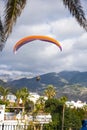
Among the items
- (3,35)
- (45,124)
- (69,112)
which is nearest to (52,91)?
(69,112)

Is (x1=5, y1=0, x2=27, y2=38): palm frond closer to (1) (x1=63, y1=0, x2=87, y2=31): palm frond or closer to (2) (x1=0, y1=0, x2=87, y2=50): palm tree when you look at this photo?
(2) (x1=0, y1=0, x2=87, y2=50): palm tree

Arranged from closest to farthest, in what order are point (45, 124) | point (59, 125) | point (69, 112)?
point (45, 124) < point (59, 125) < point (69, 112)

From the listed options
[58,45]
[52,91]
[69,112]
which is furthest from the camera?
[52,91]

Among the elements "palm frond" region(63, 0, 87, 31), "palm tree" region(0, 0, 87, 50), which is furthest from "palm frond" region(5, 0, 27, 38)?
"palm frond" region(63, 0, 87, 31)

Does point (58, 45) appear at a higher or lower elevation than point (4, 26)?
higher

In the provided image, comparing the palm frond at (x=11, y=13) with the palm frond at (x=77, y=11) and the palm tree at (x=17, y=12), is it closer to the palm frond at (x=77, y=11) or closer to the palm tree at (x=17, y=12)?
the palm tree at (x=17, y=12)

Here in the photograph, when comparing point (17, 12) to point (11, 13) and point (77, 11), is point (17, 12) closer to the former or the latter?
point (11, 13)

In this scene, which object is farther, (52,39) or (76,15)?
(52,39)

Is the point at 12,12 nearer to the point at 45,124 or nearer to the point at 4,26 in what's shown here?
the point at 4,26

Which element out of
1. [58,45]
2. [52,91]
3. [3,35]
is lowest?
[3,35]

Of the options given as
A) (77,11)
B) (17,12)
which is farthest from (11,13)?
(77,11)

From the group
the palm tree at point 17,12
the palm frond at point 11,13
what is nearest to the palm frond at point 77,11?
the palm tree at point 17,12
